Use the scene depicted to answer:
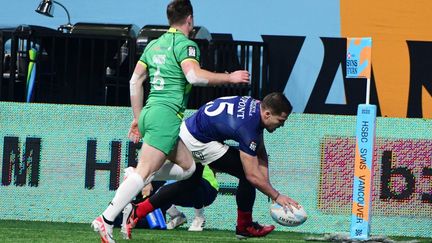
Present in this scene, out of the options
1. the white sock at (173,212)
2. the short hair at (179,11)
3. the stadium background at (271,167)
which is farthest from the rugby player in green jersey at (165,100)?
the stadium background at (271,167)

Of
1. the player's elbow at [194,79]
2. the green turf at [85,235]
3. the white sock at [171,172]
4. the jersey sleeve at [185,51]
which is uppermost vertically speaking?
the jersey sleeve at [185,51]

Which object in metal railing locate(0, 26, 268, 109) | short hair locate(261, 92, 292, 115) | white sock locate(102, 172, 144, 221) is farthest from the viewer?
metal railing locate(0, 26, 268, 109)

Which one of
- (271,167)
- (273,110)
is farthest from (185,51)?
(271,167)

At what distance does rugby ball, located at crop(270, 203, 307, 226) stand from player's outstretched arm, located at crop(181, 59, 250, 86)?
1299 mm

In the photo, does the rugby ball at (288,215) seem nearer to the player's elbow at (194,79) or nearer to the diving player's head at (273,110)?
the diving player's head at (273,110)

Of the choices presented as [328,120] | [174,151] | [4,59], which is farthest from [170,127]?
[4,59]

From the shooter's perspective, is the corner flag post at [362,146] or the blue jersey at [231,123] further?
the corner flag post at [362,146]

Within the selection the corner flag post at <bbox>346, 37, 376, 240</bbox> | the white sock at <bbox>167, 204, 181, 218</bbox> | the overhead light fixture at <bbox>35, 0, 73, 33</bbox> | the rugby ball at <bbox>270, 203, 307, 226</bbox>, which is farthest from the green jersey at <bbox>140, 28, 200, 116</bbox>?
the overhead light fixture at <bbox>35, 0, 73, 33</bbox>

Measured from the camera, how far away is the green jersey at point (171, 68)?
8602 mm

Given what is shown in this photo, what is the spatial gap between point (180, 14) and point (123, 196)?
1.43m

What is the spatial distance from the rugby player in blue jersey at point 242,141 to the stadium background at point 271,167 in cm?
217

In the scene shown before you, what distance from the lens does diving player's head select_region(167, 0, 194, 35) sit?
8656mm

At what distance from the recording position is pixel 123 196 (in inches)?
326

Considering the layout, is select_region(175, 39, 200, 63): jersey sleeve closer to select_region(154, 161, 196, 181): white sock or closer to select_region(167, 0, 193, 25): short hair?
select_region(167, 0, 193, 25): short hair
